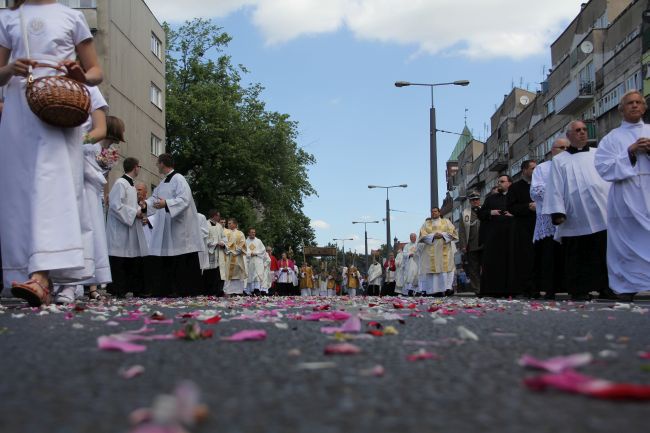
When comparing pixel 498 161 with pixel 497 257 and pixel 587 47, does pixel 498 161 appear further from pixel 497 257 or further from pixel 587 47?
pixel 497 257

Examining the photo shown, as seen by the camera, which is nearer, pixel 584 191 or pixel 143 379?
pixel 143 379

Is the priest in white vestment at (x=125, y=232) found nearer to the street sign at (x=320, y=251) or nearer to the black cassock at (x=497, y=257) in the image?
the black cassock at (x=497, y=257)

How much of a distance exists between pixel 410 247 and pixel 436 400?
28.0 meters

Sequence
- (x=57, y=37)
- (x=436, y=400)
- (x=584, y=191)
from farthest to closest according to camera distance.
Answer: (x=584, y=191) → (x=57, y=37) → (x=436, y=400)

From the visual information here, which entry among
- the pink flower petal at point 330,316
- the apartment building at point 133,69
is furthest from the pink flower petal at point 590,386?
the apartment building at point 133,69

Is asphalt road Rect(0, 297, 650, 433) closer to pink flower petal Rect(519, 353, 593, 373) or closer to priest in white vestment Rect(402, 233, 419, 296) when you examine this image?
pink flower petal Rect(519, 353, 593, 373)

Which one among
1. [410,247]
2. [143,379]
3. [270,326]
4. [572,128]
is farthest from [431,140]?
[143,379]

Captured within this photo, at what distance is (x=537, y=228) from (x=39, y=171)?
25.0 ft

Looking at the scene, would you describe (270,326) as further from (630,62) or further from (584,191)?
(630,62)

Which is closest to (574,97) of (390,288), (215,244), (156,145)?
(390,288)

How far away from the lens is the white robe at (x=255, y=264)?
27.7 m

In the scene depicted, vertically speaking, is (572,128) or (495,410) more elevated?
(572,128)

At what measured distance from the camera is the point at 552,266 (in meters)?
11.2

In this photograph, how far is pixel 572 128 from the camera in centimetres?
1074
